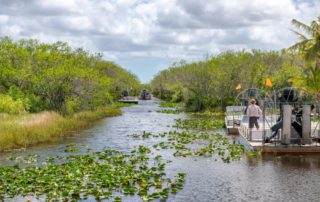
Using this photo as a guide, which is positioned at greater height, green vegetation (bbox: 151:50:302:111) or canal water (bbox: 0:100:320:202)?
green vegetation (bbox: 151:50:302:111)

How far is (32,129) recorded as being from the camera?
3234cm

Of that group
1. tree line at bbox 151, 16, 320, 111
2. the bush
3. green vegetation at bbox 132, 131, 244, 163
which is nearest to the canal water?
green vegetation at bbox 132, 131, 244, 163

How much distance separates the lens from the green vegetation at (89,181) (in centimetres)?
1714

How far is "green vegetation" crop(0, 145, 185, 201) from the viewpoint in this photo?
17.1 m

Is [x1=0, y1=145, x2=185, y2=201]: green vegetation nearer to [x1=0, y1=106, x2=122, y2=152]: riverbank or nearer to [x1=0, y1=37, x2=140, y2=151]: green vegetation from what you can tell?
[x1=0, y1=106, x2=122, y2=152]: riverbank

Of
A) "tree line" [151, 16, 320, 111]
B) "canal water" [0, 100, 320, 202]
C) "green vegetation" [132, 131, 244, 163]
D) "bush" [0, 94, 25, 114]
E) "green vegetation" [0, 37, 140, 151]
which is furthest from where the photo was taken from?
"tree line" [151, 16, 320, 111]

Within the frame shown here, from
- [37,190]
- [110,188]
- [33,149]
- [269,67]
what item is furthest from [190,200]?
[269,67]

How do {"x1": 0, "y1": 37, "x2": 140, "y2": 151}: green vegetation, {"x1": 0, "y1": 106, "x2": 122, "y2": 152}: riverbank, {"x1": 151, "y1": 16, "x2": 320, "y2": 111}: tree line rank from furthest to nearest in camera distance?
{"x1": 151, "y1": 16, "x2": 320, "y2": 111}: tree line
{"x1": 0, "y1": 37, "x2": 140, "y2": 151}: green vegetation
{"x1": 0, "y1": 106, "x2": 122, "y2": 152}: riverbank

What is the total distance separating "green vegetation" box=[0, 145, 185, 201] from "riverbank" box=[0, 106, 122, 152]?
19.3 ft

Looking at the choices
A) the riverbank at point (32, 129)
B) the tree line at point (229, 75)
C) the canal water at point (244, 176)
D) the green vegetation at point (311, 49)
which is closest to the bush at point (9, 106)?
the riverbank at point (32, 129)

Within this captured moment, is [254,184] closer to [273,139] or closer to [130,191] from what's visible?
[130,191]

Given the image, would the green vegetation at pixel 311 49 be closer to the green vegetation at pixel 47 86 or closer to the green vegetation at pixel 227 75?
the green vegetation at pixel 47 86

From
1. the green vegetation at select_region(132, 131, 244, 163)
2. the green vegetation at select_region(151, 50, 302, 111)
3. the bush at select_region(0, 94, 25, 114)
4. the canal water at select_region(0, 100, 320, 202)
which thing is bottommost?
the canal water at select_region(0, 100, 320, 202)

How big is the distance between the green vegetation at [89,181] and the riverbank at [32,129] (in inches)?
231
